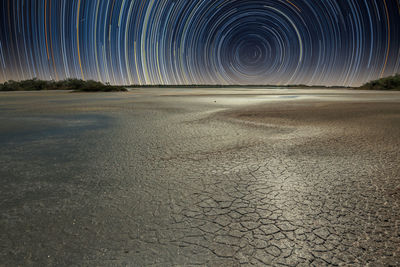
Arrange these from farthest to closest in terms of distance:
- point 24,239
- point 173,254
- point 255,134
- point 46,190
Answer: point 255,134, point 46,190, point 24,239, point 173,254

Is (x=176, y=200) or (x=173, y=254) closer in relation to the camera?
(x=173, y=254)

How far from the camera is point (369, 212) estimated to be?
4.16 ft

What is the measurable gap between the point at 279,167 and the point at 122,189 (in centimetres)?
134

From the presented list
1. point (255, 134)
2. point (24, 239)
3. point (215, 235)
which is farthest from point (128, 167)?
point (255, 134)

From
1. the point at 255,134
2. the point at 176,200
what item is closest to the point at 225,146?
the point at 255,134

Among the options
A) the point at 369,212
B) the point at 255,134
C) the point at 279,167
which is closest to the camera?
the point at 369,212

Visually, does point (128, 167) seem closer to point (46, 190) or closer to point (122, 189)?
point (122, 189)

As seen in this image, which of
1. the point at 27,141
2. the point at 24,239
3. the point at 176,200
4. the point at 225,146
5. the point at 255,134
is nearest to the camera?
the point at 24,239

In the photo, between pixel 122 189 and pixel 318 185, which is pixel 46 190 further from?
pixel 318 185

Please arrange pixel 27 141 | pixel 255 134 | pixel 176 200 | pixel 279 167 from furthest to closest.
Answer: pixel 255 134, pixel 27 141, pixel 279 167, pixel 176 200

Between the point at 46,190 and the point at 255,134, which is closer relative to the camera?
the point at 46,190

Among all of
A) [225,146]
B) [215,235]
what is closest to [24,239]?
[215,235]

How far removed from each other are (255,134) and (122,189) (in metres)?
2.33

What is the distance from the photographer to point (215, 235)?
1100 mm
